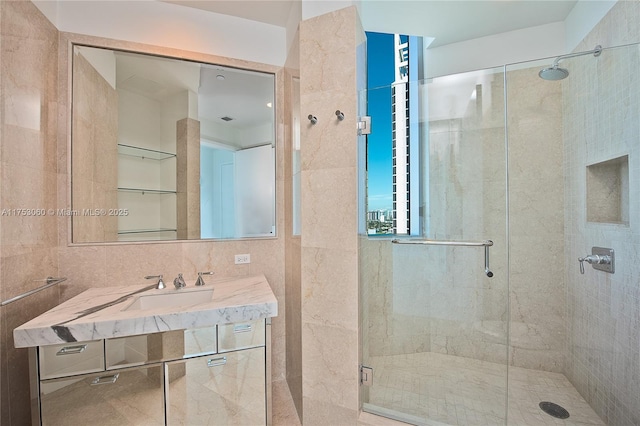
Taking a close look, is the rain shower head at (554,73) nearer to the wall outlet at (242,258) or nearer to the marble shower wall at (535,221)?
the marble shower wall at (535,221)

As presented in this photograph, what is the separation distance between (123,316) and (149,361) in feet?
0.81

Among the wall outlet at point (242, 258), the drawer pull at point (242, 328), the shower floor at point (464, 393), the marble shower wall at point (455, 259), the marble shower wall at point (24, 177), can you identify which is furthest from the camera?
the wall outlet at point (242, 258)

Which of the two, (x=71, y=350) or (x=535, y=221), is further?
(x=535, y=221)

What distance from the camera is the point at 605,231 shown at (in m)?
1.52

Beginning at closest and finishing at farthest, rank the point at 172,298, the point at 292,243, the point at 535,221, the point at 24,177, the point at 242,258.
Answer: the point at 24,177, the point at 172,298, the point at 535,221, the point at 292,243, the point at 242,258

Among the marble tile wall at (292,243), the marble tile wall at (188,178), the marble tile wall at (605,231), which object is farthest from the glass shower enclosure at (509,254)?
the marble tile wall at (188,178)

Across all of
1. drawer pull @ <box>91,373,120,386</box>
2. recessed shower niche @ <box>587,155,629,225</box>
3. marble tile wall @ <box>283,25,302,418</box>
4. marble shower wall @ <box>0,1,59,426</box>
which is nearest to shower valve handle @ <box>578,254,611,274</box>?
recessed shower niche @ <box>587,155,629,225</box>

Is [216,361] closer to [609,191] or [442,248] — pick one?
[442,248]

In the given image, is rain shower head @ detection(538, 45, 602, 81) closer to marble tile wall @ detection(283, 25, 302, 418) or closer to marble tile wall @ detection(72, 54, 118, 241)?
marble tile wall @ detection(283, 25, 302, 418)

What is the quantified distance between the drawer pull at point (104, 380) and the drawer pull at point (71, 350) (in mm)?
148

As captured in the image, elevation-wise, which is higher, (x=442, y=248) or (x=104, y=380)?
(x=442, y=248)

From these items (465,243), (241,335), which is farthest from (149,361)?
(465,243)

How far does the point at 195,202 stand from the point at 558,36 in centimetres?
300

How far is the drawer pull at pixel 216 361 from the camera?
138 centimetres
